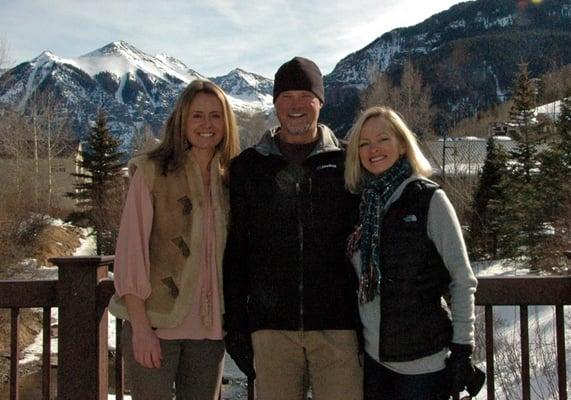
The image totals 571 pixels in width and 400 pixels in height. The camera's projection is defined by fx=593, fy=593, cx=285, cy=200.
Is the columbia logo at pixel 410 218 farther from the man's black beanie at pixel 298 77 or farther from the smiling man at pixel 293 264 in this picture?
the man's black beanie at pixel 298 77

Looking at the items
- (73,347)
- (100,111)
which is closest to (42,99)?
(100,111)

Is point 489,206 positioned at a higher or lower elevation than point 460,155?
lower

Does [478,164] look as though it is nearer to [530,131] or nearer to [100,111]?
[530,131]

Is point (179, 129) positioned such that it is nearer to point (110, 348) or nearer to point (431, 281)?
point (431, 281)

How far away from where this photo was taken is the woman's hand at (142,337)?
261 centimetres

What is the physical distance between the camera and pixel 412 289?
2527 mm

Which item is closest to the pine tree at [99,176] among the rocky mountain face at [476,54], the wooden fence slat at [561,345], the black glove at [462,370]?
the wooden fence slat at [561,345]

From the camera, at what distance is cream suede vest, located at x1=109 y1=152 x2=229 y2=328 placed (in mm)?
2697

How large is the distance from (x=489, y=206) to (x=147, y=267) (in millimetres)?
20953

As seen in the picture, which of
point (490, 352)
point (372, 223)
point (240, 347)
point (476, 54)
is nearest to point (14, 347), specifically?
point (240, 347)

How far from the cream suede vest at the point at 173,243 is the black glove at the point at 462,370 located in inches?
41.6

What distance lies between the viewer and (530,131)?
24.3 metres

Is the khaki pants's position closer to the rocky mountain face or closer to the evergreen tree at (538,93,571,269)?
the evergreen tree at (538,93,571,269)

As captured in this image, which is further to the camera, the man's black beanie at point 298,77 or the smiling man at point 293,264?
the man's black beanie at point 298,77
